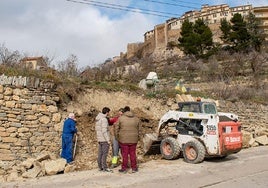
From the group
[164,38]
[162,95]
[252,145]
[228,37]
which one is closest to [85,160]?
[162,95]

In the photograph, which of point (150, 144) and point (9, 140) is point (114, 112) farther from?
point (9, 140)

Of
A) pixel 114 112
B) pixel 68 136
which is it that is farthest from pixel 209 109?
pixel 68 136

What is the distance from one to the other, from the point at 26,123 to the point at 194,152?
18.2 ft

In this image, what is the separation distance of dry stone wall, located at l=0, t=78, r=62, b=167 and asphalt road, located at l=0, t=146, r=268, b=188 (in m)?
2.98

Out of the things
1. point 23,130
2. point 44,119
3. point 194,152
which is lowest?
point 194,152

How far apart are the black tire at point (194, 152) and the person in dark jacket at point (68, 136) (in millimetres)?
3589

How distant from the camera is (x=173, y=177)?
8953 millimetres

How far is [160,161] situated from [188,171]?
1.80m

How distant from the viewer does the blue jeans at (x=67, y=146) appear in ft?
37.4

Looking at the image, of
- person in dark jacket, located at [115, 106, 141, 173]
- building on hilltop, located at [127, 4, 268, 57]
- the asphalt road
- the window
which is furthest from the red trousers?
building on hilltop, located at [127, 4, 268, 57]

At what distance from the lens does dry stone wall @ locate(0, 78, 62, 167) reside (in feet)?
37.8

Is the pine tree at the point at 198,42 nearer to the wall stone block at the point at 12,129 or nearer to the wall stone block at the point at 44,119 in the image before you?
the wall stone block at the point at 44,119

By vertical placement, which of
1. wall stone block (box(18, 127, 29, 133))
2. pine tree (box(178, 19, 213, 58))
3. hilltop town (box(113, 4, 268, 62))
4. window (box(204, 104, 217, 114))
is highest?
hilltop town (box(113, 4, 268, 62))

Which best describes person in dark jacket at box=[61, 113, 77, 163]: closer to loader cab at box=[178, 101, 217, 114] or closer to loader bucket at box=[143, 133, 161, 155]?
loader bucket at box=[143, 133, 161, 155]
